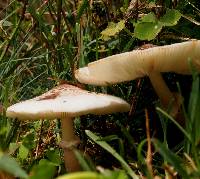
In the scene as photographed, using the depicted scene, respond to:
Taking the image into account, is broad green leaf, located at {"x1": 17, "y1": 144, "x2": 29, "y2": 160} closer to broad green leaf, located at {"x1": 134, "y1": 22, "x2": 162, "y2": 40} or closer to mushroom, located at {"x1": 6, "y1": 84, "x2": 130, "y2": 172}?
mushroom, located at {"x1": 6, "y1": 84, "x2": 130, "y2": 172}

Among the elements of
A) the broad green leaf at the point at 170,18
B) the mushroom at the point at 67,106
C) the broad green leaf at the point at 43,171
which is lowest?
the mushroom at the point at 67,106

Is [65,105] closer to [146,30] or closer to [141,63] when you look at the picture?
[141,63]

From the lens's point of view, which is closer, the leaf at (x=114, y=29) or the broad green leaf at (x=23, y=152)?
the broad green leaf at (x=23, y=152)

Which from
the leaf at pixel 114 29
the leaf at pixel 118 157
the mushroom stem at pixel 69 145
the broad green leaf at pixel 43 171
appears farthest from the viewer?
the leaf at pixel 114 29

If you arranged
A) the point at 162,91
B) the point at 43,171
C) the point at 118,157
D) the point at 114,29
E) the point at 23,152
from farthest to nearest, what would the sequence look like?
the point at 114,29
the point at 162,91
the point at 23,152
the point at 118,157
the point at 43,171

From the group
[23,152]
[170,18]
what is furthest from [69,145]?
[170,18]

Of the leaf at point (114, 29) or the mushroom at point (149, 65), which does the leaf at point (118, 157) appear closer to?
the mushroom at point (149, 65)

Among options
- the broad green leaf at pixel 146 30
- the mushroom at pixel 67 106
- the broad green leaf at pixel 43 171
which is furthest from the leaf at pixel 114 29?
the broad green leaf at pixel 43 171
